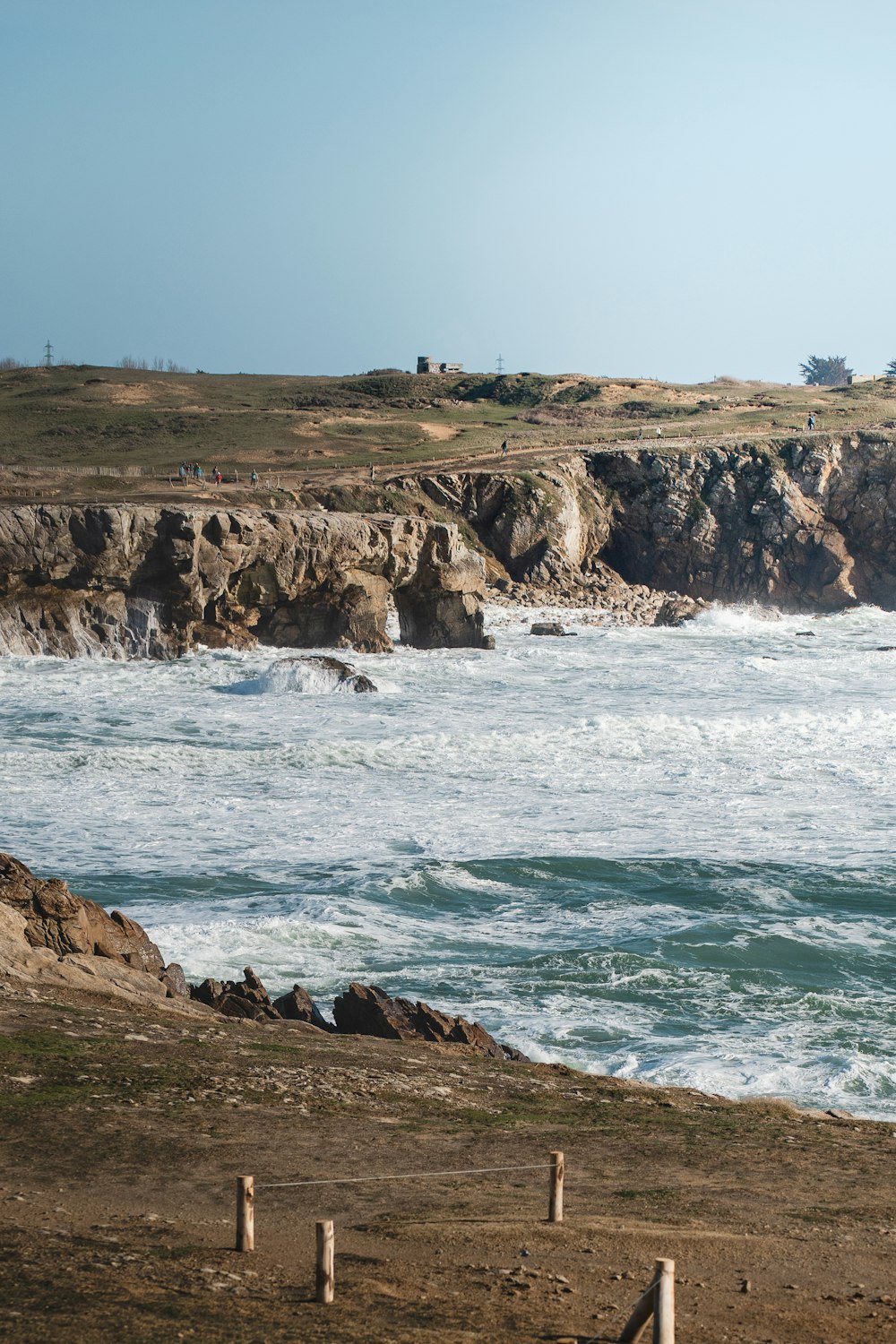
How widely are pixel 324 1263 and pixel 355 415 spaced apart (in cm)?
7734

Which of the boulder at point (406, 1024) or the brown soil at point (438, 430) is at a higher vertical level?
the brown soil at point (438, 430)

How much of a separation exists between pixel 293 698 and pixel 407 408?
52219mm

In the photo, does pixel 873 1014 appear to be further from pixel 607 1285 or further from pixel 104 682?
pixel 104 682

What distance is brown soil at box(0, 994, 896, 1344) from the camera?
7.79 metres

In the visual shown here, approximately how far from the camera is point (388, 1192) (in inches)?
391

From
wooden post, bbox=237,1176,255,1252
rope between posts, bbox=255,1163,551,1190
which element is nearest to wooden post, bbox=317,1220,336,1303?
wooden post, bbox=237,1176,255,1252

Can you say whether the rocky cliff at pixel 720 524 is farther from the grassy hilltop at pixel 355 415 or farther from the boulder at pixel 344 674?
the boulder at pixel 344 674

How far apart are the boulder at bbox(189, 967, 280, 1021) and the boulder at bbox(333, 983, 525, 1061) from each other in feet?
2.79

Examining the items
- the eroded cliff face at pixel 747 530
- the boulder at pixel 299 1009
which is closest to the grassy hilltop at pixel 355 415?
the eroded cliff face at pixel 747 530

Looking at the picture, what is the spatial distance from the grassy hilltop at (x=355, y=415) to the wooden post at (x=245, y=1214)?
5524 cm

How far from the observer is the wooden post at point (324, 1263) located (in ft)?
25.7

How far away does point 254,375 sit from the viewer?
10431cm

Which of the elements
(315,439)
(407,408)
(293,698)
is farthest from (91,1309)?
(407,408)

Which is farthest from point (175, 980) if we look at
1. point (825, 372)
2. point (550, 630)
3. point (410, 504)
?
point (825, 372)
